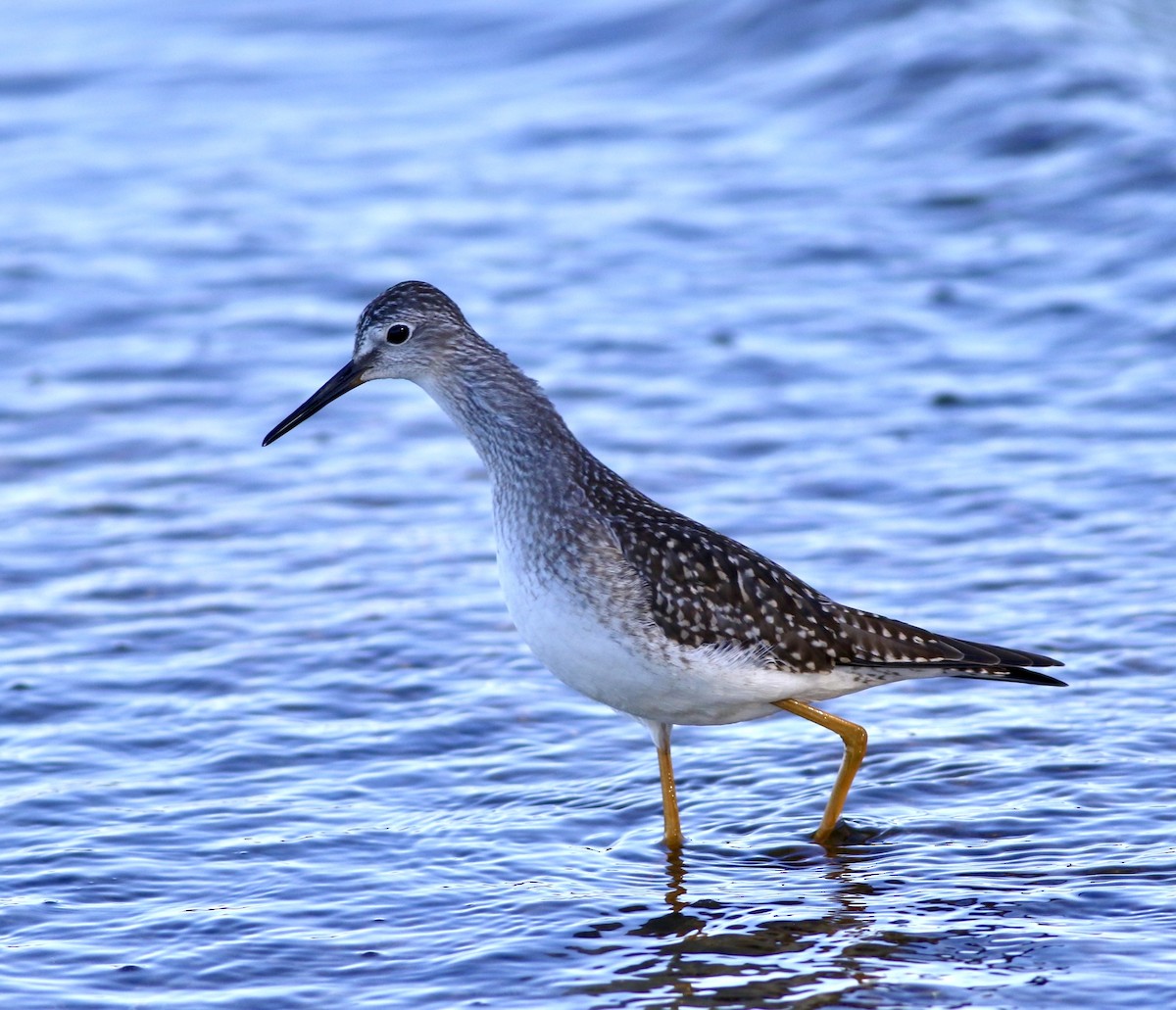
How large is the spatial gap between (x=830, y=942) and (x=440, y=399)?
122 inches

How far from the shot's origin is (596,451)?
40.9ft

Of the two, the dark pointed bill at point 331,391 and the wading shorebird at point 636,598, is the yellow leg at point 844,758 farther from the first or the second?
the dark pointed bill at point 331,391

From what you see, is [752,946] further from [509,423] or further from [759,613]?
[509,423]

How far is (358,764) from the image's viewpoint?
29.2 ft

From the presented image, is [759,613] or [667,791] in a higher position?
[759,613]

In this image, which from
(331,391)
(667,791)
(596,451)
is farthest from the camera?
(596,451)

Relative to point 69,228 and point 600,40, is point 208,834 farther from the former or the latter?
point 600,40

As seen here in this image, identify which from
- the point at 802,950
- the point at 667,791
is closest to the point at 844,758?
the point at 667,791

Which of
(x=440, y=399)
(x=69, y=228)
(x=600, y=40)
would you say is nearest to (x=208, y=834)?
(x=440, y=399)

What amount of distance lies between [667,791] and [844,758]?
870 mm

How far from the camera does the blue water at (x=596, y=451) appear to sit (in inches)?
294

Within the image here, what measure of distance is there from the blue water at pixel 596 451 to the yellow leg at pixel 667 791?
0.15 meters

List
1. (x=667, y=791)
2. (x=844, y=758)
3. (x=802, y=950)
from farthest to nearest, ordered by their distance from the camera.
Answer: (x=844, y=758) < (x=667, y=791) < (x=802, y=950)

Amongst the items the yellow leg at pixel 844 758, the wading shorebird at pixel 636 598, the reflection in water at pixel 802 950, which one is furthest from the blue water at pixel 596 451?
the wading shorebird at pixel 636 598
